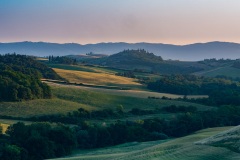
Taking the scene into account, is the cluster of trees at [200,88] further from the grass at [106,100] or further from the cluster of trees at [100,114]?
the cluster of trees at [100,114]

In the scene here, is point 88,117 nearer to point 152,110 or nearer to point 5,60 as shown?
point 152,110

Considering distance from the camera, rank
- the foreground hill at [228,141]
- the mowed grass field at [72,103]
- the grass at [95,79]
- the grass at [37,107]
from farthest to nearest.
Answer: the grass at [95,79] → the mowed grass field at [72,103] → the grass at [37,107] → the foreground hill at [228,141]

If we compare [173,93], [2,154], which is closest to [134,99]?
[173,93]

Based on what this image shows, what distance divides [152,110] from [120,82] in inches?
1846

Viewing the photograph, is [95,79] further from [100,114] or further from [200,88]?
[100,114]

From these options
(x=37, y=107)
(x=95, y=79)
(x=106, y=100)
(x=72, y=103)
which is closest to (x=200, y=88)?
(x=95, y=79)

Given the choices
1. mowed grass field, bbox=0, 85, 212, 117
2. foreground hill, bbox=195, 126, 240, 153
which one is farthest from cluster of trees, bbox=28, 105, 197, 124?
foreground hill, bbox=195, 126, 240, 153

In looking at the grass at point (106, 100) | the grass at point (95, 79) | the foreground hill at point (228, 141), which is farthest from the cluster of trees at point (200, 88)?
the foreground hill at point (228, 141)

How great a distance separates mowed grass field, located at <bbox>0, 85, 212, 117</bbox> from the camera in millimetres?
79625

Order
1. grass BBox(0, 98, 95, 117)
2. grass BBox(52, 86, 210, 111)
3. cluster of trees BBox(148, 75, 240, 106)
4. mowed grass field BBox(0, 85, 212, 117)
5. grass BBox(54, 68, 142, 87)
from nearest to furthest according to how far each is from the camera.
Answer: grass BBox(0, 98, 95, 117)
mowed grass field BBox(0, 85, 212, 117)
grass BBox(52, 86, 210, 111)
cluster of trees BBox(148, 75, 240, 106)
grass BBox(54, 68, 142, 87)

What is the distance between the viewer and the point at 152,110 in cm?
8869

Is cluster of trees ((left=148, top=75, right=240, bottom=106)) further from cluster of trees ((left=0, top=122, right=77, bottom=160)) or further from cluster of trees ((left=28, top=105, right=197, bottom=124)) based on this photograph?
cluster of trees ((left=0, top=122, right=77, bottom=160))

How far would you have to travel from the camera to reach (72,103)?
8931 centimetres

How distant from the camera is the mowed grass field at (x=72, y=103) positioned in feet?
261
